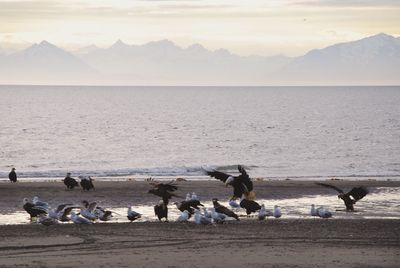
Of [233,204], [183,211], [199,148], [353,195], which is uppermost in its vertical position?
[199,148]

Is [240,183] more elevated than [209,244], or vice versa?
[240,183]

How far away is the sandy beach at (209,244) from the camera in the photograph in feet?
51.6

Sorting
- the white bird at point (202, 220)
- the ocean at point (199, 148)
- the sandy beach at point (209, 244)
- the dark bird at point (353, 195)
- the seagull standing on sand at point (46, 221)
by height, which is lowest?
the sandy beach at point (209, 244)

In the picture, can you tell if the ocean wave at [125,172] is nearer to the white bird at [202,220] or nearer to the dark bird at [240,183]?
the dark bird at [240,183]

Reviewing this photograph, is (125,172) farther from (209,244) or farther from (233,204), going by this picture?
(209,244)

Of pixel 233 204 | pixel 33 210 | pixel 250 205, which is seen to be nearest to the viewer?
pixel 33 210

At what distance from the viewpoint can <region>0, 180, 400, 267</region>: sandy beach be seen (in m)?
15.7

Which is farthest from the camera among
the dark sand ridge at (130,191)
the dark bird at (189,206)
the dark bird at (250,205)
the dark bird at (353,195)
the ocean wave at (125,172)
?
the ocean wave at (125,172)

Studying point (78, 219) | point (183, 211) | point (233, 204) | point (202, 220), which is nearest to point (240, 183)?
point (233, 204)

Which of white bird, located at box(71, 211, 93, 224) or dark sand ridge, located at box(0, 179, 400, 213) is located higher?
dark sand ridge, located at box(0, 179, 400, 213)

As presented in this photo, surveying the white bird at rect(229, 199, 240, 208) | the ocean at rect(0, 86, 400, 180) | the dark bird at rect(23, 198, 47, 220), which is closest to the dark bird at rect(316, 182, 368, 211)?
the white bird at rect(229, 199, 240, 208)

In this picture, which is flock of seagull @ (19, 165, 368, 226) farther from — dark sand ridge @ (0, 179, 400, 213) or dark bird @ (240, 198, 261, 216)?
dark sand ridge @ (0, 179, 400, 213)

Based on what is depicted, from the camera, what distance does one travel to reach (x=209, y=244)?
17.7 metres

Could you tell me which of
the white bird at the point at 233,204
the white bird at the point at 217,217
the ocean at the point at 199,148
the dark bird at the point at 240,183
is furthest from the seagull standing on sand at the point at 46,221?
the ocean at the point at 199,148
